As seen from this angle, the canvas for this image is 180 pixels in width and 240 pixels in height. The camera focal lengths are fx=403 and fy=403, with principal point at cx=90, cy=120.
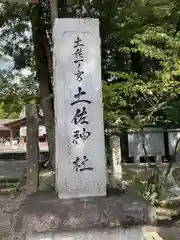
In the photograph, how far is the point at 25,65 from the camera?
14.2 metres

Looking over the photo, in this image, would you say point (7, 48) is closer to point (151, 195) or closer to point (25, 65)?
point (25, 65)

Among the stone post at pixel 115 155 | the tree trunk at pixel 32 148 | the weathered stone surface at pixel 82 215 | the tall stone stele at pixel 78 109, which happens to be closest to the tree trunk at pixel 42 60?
the stone post at pixel 115 155

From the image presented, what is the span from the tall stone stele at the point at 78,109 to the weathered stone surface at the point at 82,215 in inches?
16.2

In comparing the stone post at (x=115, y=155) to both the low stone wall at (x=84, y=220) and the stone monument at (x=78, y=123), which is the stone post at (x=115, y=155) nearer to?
the stone monument at (x=78, y=123)

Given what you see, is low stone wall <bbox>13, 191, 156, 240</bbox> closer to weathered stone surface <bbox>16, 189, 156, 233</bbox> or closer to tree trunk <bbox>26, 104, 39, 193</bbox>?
weathered stone surface <bbox>16, 189, 156, 233</bbox>

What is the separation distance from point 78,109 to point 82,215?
1135mm

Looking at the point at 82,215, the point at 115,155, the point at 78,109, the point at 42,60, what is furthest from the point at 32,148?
the point at 42,60

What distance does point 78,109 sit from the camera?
13.0 ft

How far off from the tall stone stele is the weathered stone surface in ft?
1.35

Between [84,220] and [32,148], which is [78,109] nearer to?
[84,220]

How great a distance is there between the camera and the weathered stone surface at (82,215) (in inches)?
126

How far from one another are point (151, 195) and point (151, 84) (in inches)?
71.7

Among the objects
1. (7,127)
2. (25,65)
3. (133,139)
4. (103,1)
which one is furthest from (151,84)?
(7,127)

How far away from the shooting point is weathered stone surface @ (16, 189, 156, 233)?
3.20 meters
